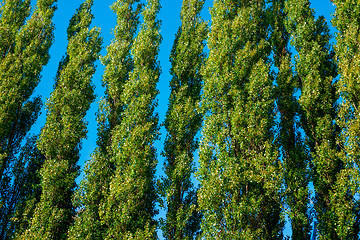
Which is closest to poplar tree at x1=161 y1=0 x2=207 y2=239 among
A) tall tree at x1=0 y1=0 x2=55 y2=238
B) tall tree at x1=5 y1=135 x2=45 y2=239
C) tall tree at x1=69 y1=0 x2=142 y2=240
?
tall tree at x1=69 y1=0 x2=142 y2=240

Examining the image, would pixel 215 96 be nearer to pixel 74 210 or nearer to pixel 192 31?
pixel 192 31

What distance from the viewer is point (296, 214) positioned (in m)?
14.2

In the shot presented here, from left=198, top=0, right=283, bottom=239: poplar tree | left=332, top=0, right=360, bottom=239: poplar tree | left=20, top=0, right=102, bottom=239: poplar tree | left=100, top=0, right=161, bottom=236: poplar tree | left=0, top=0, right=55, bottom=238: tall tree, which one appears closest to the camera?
left=332, top=0, right=360, bottom=239: poplar tree

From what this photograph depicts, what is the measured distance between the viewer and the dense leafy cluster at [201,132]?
14664 mm

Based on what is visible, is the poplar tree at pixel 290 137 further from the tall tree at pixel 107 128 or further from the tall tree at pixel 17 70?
the tall tree at pixel 17 70

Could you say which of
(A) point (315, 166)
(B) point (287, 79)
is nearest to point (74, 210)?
(A) point (315, 166)

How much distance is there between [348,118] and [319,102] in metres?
1.77

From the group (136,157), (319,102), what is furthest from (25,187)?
(319,102)

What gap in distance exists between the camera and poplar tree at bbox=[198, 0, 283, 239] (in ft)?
47.2

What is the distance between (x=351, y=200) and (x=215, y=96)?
804 cm

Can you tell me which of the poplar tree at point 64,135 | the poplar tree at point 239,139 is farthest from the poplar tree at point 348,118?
the poplar tree at point 64,135

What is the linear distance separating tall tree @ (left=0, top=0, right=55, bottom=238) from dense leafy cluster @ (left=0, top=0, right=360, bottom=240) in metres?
0.09

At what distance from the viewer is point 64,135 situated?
60.5 feet

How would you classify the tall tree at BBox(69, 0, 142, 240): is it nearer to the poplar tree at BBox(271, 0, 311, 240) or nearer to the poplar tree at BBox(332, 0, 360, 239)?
the poplar tree at BBox(271, 0, 311, 240)
